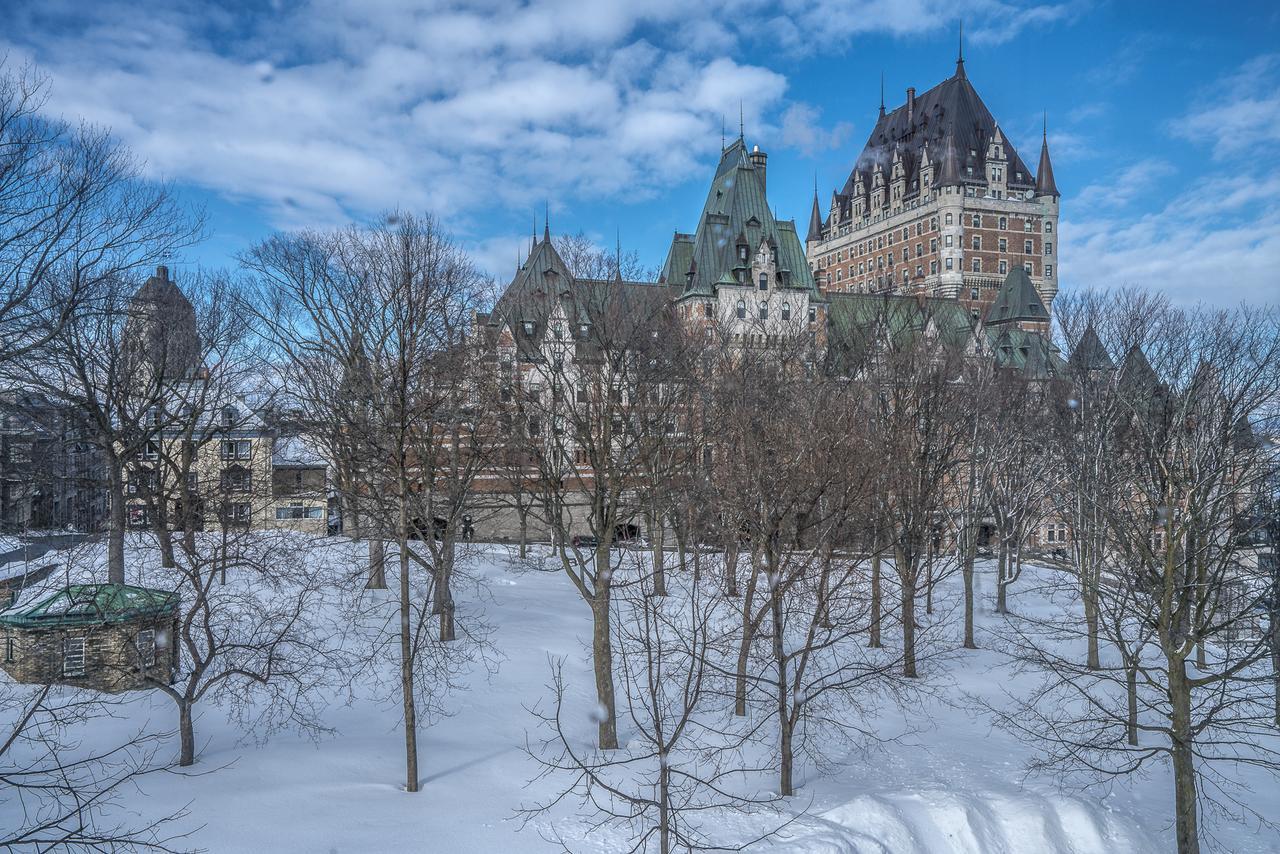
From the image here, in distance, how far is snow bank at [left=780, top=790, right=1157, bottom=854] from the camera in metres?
13.5

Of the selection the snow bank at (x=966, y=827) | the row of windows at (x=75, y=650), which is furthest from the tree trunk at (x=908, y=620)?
the row of windows at (x=75, y=650)

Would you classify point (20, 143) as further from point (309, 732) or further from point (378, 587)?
point (378, 587)

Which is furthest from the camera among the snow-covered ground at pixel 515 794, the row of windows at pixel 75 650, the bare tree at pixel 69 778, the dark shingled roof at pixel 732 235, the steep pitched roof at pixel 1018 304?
the steep pitched roof at pixel 1018 304

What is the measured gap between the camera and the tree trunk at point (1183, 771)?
1354 cm

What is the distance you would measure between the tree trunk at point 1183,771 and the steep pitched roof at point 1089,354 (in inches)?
500

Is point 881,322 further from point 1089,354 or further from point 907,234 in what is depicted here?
point 907,234

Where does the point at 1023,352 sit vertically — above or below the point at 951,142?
below

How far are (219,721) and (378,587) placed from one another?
398 inches

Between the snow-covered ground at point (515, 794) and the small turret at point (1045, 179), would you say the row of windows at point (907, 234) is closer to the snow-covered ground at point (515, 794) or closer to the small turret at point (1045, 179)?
the small turret at point (1045, 179)

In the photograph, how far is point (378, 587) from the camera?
27.4m

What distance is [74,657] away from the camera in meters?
17.0

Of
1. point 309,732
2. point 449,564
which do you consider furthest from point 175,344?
point 309,732

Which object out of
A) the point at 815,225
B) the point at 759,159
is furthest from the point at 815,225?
the point at 759,159

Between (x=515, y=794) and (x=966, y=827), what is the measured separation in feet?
25.9
